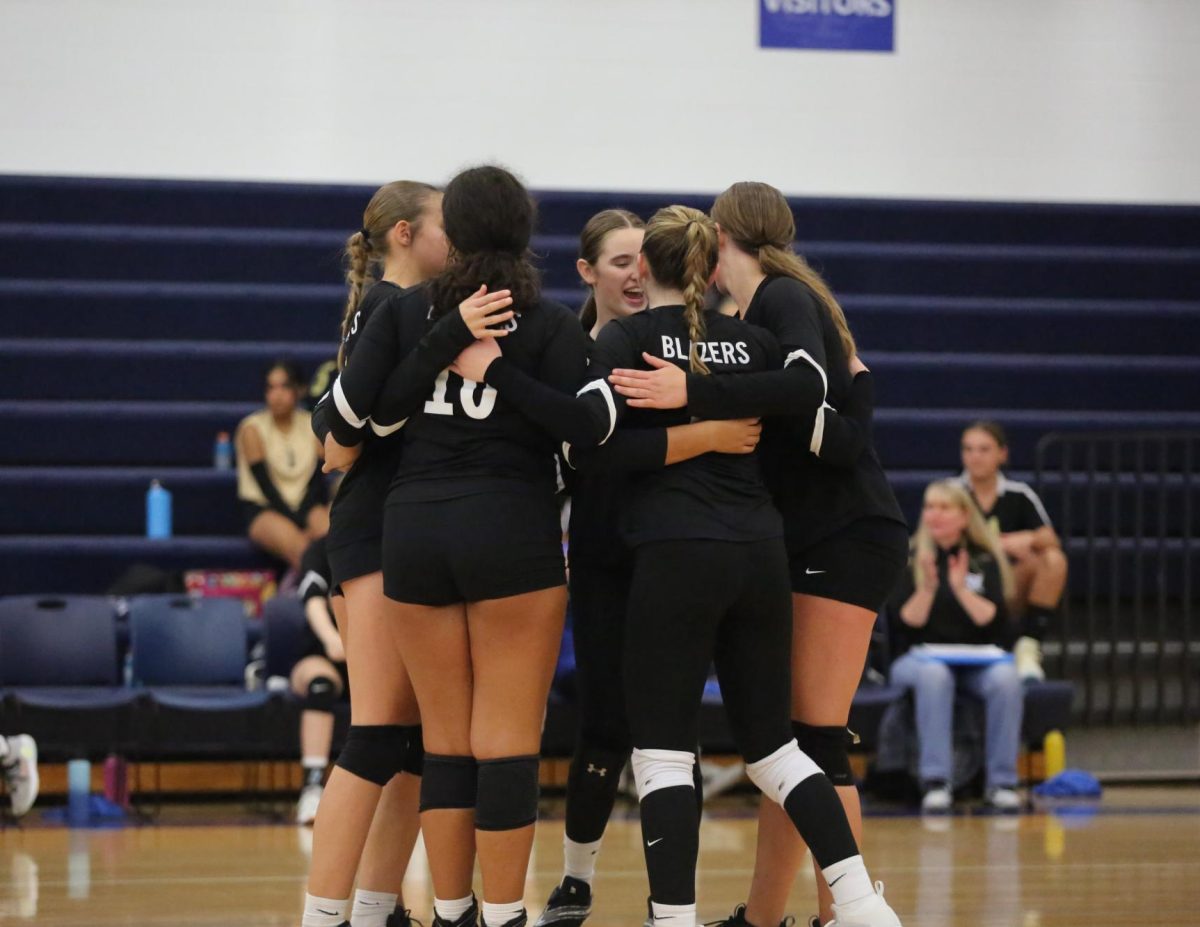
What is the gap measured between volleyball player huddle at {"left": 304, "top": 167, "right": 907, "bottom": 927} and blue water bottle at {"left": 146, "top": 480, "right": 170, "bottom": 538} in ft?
14.0

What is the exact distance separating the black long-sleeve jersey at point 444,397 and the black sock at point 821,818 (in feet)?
2.44

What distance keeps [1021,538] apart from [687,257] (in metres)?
3.85

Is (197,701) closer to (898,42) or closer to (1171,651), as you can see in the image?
(1171,651)

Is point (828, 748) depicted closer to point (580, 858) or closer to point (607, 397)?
point (580, 858)

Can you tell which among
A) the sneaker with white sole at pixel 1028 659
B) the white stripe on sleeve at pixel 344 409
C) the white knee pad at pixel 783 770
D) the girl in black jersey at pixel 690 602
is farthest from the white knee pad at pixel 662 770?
the sneaker with white sole at pixel 1028 659

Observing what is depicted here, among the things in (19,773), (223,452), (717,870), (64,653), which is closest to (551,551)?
(717,870)

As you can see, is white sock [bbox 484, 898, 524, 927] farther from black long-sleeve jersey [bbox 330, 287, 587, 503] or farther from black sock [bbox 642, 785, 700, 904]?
black long-sleeve jersey [bbox 330, 287, 587, 503]

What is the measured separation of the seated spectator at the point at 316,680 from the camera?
19.1 ft

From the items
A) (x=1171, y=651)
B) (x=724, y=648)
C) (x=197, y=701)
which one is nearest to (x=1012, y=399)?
(x=1171, y=651)

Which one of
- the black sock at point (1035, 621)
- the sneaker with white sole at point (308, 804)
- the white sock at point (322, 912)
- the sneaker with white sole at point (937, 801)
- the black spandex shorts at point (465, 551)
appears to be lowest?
the sneaker with white sole at point (937, 801)

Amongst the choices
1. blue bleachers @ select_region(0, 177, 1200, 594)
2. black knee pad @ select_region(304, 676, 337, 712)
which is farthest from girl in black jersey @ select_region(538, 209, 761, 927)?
blue bleachers @ select_region(0, 177, 1200, 594)

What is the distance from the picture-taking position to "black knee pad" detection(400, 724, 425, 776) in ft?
10.6

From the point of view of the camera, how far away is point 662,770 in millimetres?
2986

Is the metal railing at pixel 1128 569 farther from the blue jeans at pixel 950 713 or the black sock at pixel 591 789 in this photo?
the black sock at pixel 591 789
